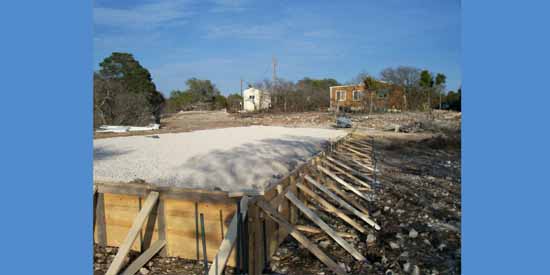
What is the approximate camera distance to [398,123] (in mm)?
6941

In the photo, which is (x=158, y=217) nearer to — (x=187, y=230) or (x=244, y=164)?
(x=187, y=230)

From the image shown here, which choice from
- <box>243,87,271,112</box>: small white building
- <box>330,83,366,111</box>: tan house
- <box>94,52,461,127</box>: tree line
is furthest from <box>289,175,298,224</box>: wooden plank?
<box>243,87,271,112</box>: small white building

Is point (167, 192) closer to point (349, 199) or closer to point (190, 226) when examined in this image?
point (190, 226)

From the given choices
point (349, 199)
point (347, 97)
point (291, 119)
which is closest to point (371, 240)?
point (349, 199)

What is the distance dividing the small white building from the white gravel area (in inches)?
317

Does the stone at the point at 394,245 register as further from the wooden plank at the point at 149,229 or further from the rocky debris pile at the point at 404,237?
the wooden plank at the point at 149,229

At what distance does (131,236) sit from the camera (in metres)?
1.88

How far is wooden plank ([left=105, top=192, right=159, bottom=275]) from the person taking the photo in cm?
186

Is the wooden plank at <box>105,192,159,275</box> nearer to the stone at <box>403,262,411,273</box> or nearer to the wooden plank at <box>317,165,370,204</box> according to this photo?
the stone at <box>403,262,411,273</box>

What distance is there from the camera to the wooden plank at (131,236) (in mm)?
1861

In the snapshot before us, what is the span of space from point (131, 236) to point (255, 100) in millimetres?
12899

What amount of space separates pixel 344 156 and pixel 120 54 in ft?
12.2

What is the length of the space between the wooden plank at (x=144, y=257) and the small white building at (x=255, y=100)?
1178 centimetres

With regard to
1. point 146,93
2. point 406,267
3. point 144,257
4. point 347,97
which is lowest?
point 406,267
